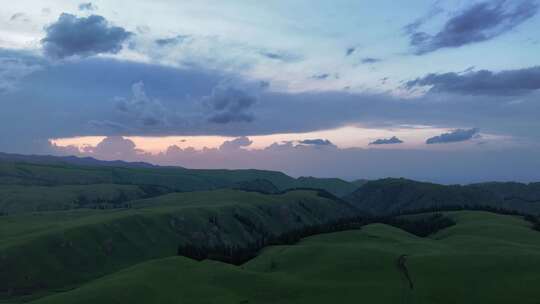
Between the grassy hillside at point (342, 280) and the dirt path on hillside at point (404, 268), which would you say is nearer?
the grassy hillside at point (342, 280)

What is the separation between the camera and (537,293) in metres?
105

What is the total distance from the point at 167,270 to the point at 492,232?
138m

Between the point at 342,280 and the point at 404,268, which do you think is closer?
the point at 342,280

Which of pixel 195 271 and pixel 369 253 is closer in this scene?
pixel 195 271

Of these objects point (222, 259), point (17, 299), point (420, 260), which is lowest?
point (17, 299)

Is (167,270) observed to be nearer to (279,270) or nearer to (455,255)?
(279,270)

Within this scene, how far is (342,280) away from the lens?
130 metres

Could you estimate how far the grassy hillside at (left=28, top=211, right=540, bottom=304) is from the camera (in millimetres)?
111125

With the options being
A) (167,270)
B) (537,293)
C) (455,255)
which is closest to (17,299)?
(167,270)

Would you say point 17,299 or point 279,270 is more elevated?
point 279,270

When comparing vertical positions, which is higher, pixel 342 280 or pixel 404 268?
pixel 404 268

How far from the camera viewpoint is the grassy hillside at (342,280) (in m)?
111

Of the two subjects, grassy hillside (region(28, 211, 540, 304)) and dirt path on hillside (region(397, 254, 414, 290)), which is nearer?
grassy hillside (region(28, 211, 540, 304))

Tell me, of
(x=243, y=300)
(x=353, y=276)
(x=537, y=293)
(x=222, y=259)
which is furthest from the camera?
(x=222, y=259)
